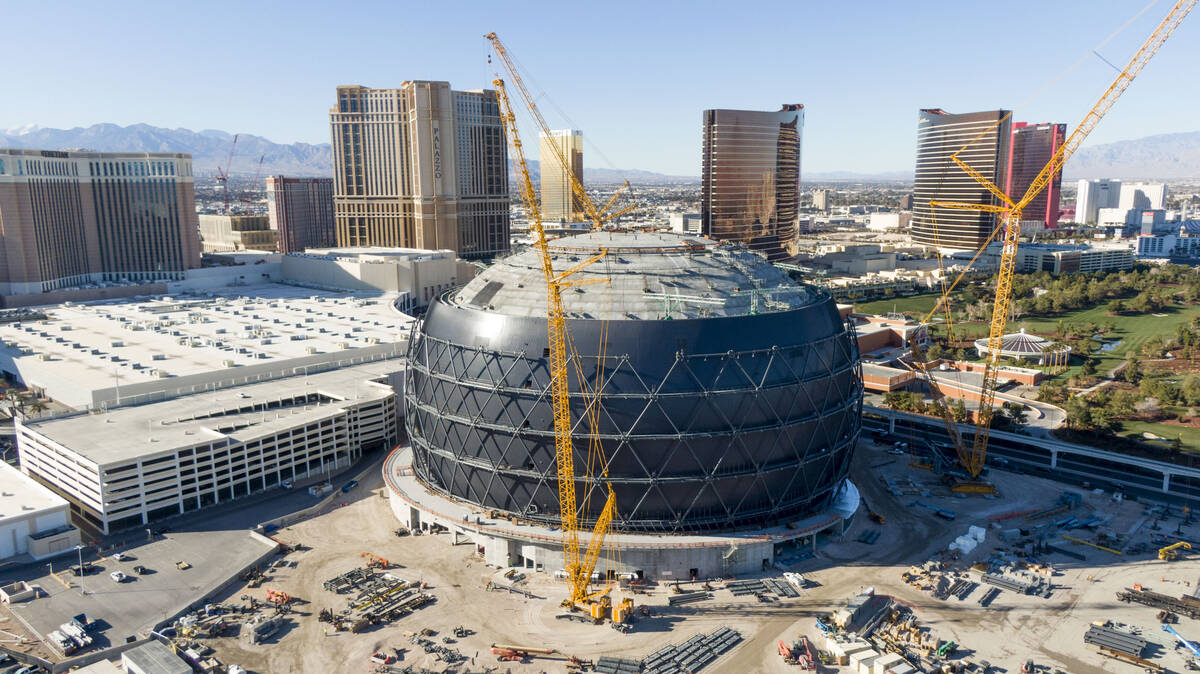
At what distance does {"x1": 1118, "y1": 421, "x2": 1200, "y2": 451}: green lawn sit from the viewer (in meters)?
94.8

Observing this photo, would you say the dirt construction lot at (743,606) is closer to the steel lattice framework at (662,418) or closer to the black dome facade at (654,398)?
the steel lattice framework at (662,418)

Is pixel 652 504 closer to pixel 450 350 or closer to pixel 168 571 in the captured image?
pixel 450 350

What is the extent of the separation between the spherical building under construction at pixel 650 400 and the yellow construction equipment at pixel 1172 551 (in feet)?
85.5

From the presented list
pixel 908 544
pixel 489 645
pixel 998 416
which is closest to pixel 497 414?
pixel 489 645

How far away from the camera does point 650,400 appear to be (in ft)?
202

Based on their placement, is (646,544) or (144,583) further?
(646,544)

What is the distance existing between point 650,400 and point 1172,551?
46.5 m

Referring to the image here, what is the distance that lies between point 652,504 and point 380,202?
148493 millimetres

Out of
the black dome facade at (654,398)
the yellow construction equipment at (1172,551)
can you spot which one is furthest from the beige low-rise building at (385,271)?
the yellow construction equipment at (1172,551)

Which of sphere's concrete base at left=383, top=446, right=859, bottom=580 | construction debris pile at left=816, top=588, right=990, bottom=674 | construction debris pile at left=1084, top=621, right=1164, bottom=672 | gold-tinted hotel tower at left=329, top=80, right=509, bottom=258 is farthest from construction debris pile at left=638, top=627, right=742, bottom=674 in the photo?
gold-tinted hotel tower at left=329, top=80, right=509, bottom=258

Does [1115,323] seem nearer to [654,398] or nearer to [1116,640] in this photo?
[1116,640]

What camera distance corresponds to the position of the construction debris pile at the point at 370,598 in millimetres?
55875

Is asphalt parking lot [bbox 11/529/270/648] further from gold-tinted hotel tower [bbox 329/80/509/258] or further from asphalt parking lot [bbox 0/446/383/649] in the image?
gold-tinted hotel tower [bbox 329/80/509/258]

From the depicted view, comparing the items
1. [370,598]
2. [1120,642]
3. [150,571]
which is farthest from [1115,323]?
[150,571]
